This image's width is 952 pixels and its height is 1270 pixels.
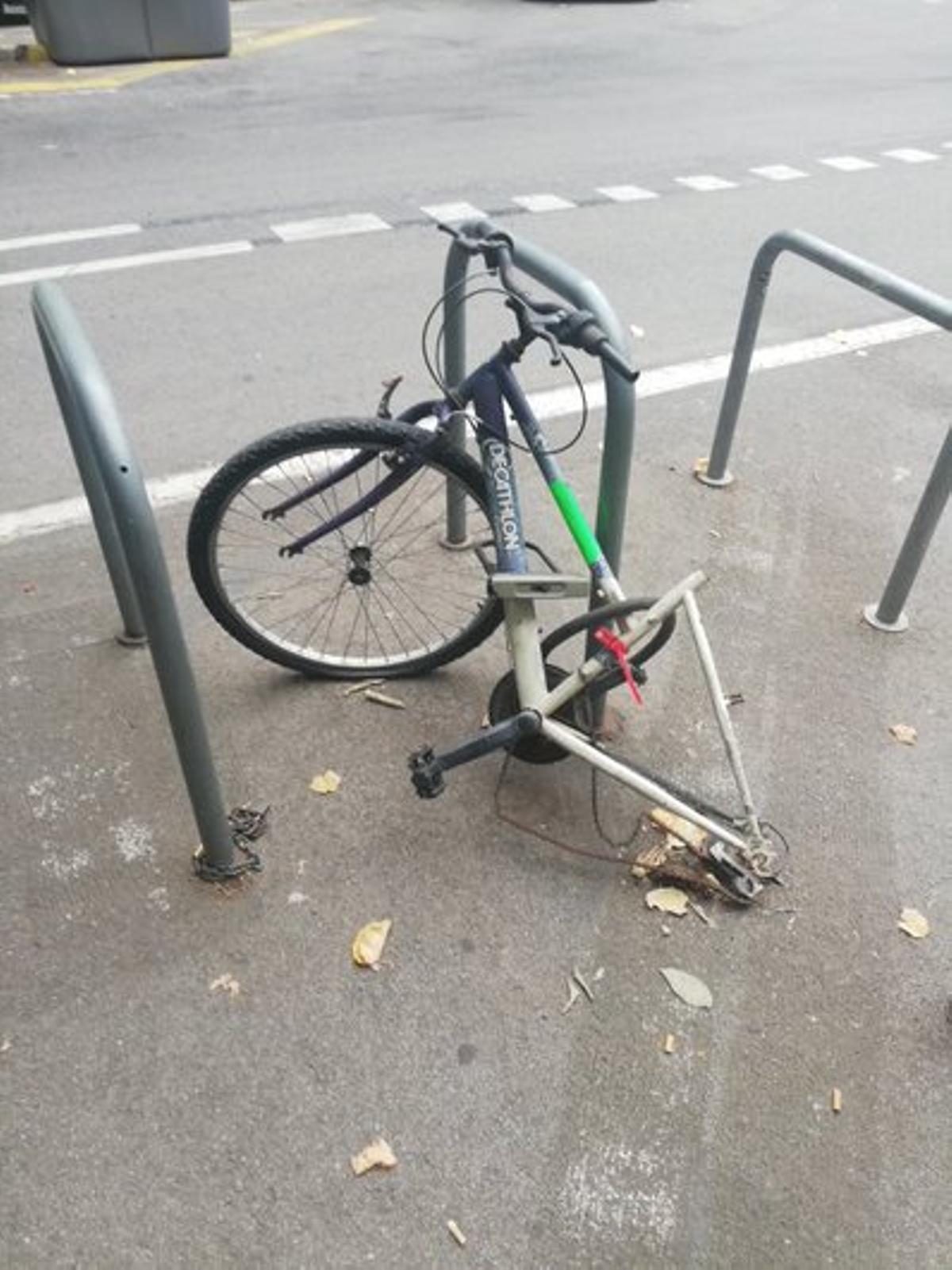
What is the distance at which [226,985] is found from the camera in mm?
2270

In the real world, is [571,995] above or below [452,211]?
below

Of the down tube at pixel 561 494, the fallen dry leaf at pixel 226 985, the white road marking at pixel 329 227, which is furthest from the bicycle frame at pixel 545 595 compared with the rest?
the white road marking at pixel 329 227

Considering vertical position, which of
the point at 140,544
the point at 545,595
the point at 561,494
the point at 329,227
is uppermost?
the point at 140,544

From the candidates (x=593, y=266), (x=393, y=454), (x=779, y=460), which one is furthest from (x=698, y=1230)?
(x=593, y=266)

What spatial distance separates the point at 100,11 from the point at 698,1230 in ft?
36.7

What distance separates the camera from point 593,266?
238 inches

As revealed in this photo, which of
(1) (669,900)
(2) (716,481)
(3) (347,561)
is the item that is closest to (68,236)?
(3) (347,561)

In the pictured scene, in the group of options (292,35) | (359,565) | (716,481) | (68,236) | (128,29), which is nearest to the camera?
(359,565)

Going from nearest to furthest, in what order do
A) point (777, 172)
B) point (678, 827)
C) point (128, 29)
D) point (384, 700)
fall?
point (678, 827) → point (384, 700) → point (777, 172) → point (128, 29)

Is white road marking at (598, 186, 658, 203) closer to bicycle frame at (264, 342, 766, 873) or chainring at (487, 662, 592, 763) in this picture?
bicycle frame at (264, 342, 766, 873)

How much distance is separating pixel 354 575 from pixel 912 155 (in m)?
8.32

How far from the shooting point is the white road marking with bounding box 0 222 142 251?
5848mm

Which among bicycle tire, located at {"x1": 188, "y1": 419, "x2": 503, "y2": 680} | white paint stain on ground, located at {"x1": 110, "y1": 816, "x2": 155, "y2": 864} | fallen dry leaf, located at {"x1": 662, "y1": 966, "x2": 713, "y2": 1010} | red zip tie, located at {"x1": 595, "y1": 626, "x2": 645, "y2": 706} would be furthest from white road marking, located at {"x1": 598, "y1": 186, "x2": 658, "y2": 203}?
fallen dry leaf, located at {"x1": 662, "y1": 966, "x2": 713, "y2": 1010}

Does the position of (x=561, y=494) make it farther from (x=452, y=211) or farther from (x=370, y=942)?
(x=452, y=211)
